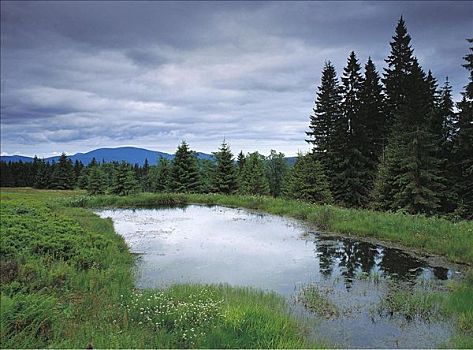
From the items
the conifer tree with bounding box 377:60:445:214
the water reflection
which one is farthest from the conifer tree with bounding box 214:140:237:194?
the water reflection

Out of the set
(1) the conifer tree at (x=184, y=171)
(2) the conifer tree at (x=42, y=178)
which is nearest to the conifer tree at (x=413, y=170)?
(1) the conifer tree at (x=184, y=171)

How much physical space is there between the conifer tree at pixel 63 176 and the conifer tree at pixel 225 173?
44633mm

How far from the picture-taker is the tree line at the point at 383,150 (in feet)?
82.5

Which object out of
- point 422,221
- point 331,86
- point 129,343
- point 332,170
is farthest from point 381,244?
point 331,86

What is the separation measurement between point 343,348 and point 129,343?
3283 millimetres

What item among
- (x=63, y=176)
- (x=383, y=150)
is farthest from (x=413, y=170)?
(x=63, y=176)

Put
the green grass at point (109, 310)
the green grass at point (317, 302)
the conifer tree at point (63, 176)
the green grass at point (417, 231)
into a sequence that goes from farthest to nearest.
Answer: the conifer tree at point (63, 176), the green grass at point (317, 302), the green grass at point (417, 231), the green grass at point (109, 310)

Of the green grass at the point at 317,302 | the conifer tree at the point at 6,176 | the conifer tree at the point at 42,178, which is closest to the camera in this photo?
the green grass at the point at 317,302

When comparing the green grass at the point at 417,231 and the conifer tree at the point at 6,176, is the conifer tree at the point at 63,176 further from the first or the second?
the green grass at the point at 417,231

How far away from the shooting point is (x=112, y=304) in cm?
691

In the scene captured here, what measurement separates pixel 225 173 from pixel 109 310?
31250 millimetres

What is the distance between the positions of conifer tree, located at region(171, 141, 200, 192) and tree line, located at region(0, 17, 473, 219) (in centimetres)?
10

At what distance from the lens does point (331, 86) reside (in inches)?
1544

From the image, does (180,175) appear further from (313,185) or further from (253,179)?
(253,179)
